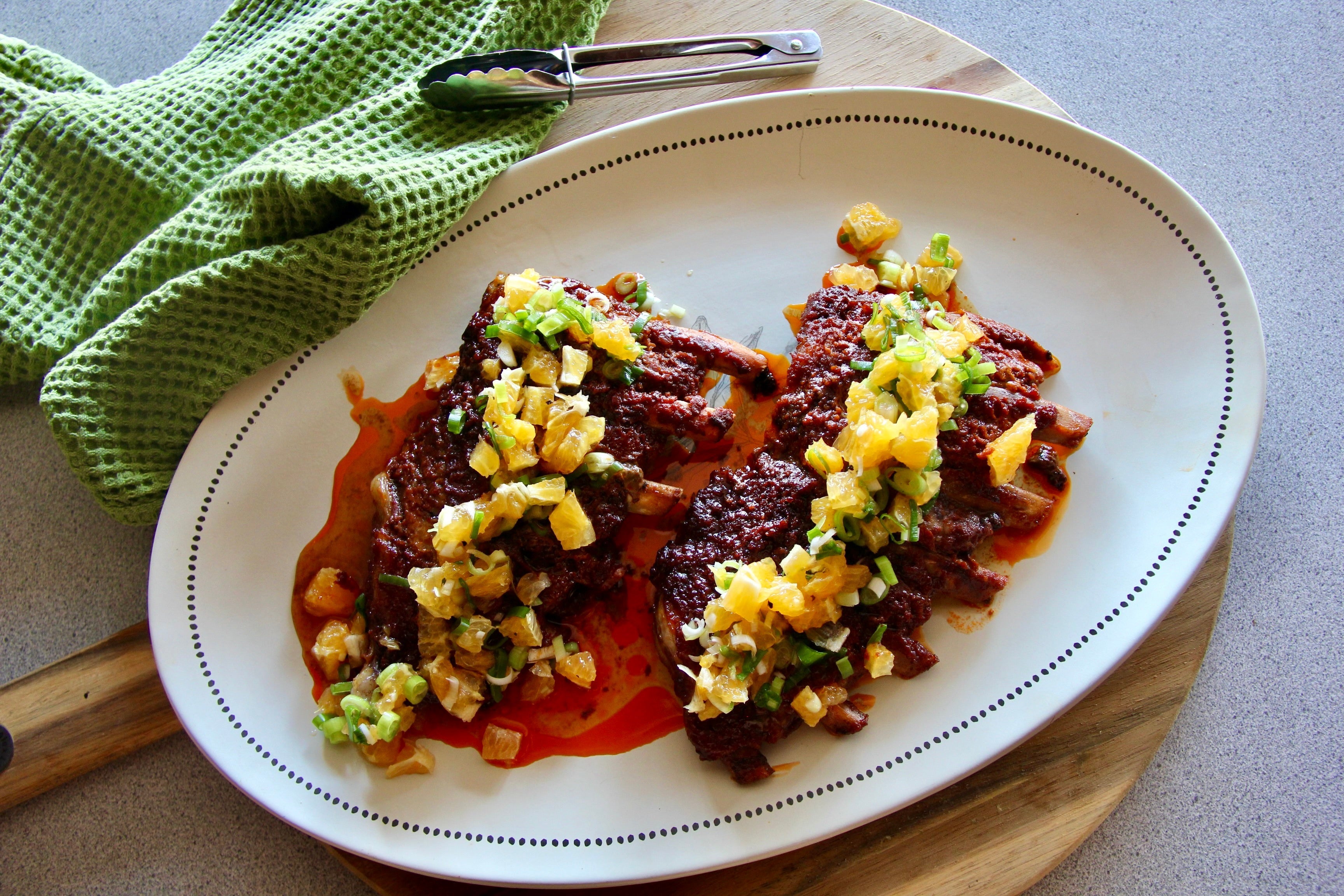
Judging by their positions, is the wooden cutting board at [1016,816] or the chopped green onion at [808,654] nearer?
the chopped green onion at [808,654]

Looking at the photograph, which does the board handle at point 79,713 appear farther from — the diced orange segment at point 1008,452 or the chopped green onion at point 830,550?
the diced orange segment at point 1008,452

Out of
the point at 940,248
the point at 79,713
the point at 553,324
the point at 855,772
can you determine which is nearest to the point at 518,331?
the point at 553,324

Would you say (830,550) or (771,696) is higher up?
(830,550)

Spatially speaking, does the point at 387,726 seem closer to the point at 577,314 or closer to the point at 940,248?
the point at 577,314

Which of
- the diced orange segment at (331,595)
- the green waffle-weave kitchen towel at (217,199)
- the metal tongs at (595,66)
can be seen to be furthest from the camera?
the metal tongs at (595,66)

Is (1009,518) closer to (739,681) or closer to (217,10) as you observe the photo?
(739,681)

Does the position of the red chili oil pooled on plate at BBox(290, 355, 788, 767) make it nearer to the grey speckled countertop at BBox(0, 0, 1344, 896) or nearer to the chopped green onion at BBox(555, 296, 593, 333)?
the chopped green onion at BBox(555, 296, 593, 333)

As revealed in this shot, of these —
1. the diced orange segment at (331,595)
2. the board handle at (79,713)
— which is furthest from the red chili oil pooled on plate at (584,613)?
the board handle at (79,713)
